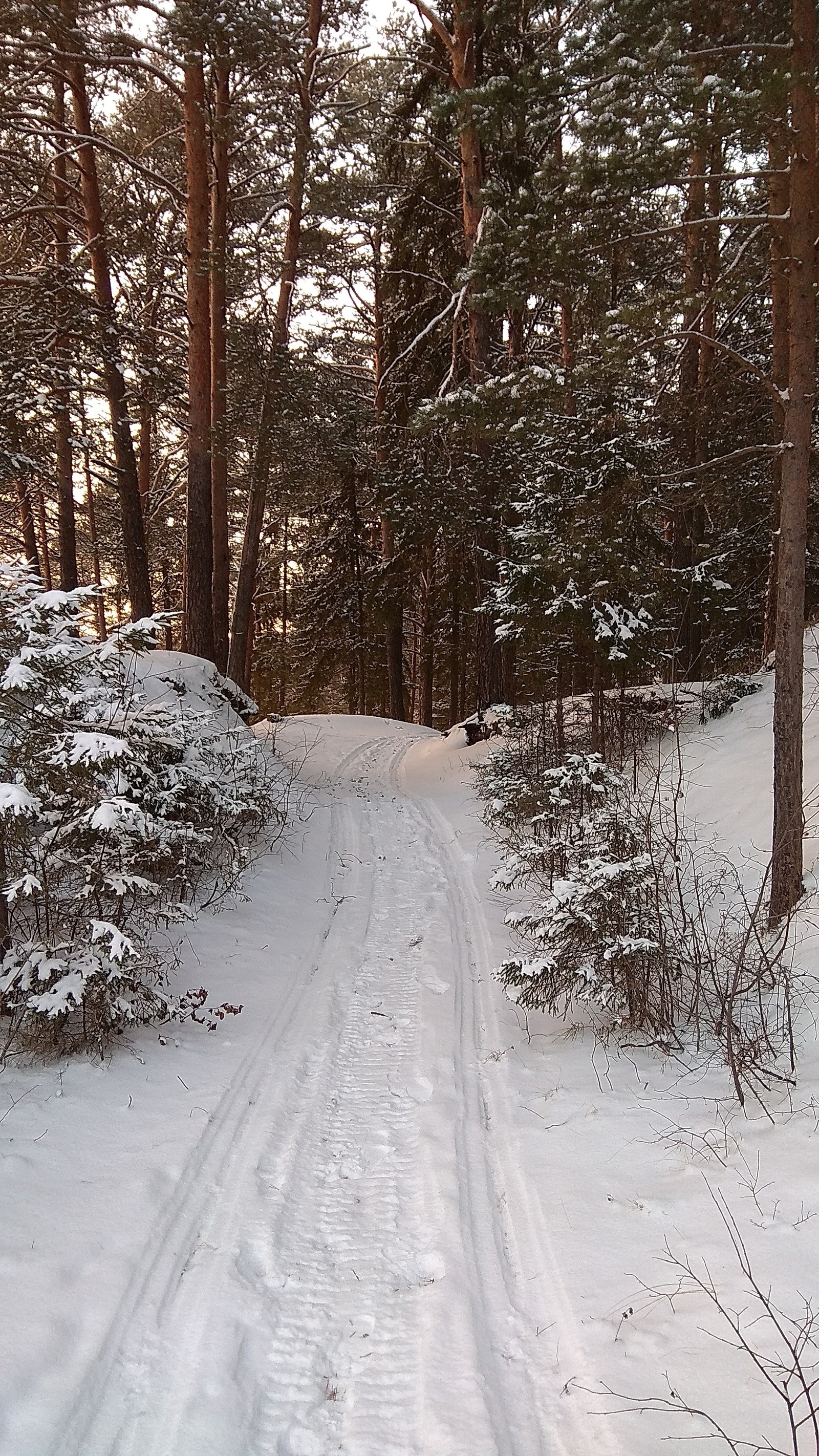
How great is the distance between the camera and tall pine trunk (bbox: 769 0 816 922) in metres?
5.36

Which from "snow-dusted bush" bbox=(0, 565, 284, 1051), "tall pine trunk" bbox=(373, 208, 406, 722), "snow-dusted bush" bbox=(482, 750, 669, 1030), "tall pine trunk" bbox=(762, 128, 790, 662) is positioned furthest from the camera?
"tall pine trunk" bbox=(373, 208, 406, 722)

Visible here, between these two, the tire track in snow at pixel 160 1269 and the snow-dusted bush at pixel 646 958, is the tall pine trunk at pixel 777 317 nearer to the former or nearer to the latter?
the snow-dusted bush at pixel 646 958

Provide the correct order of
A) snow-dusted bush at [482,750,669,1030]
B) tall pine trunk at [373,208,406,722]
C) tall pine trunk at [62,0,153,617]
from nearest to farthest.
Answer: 1. snow-dusted bush at [482,750,669,1030]
2. tall pine trunk at [62,0,153,617]
3. tall pine trunk at [373,208,406,722]

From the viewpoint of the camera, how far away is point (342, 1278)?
316cm

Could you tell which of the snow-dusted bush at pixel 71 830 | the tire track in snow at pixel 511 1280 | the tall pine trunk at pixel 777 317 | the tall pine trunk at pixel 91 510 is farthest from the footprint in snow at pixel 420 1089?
the tall pine trunk at pixel 91 510

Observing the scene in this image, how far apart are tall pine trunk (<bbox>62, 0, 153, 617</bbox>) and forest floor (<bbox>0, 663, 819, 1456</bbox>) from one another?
8.97 meters

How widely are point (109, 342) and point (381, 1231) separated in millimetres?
11285

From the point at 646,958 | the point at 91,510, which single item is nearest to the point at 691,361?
the point at 646,958

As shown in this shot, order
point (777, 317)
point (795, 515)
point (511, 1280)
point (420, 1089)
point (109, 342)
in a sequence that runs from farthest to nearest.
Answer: point (109, 342) < point (777, 317) < point (795, 515) < point (420, 1089) < point (511, 1280)

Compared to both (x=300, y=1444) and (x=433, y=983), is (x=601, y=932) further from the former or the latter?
(x=300, y=1444)

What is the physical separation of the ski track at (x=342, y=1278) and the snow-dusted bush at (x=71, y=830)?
107cm

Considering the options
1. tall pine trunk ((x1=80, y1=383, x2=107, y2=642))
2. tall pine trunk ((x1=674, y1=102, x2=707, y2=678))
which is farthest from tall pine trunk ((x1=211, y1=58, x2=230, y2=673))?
tall pine trunk ((x1=674, y1=102, x2=707, y2=678))

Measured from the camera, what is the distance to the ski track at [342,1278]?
8.29 feet

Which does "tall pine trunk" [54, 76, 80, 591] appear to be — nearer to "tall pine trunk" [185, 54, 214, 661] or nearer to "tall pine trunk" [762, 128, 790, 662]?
"tall pine trunk" [185, 54, 214, 661]
